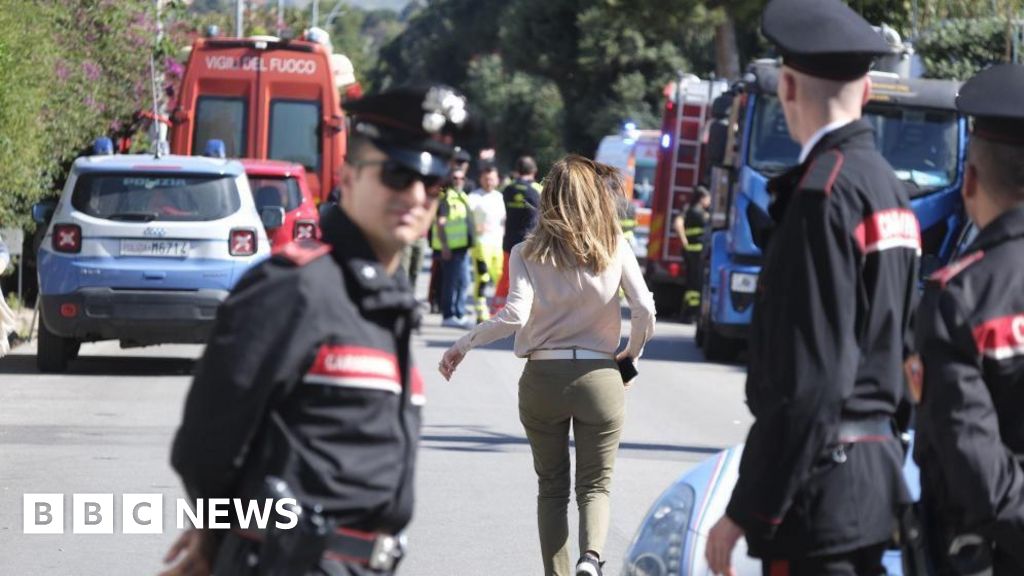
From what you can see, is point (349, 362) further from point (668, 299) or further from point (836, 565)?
point (668, 299)

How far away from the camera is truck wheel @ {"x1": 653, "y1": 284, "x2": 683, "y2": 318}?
26359 millimetres

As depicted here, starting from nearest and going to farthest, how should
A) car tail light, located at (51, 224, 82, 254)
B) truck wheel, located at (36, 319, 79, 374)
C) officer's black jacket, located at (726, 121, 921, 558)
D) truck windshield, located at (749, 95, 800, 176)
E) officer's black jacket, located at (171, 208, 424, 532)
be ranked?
officer's black jacket, located at (171, 208, 424, 532) < officer's black jacket, located at (726, 121, 921, 558) < car tail light, located at (51, 224, 82, 254) < truck wheel, located at (36, 319, 79, 374) < truck windshield, located at (749, 95, 800, 176)

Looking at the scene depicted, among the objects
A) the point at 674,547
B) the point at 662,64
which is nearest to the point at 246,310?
the point at 674,547

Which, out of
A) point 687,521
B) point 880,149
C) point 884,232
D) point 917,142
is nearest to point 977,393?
point 884,232

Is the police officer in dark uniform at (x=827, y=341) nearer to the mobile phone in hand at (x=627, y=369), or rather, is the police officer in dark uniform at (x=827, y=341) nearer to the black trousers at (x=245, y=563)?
the black trousers at (x=245, y=563)

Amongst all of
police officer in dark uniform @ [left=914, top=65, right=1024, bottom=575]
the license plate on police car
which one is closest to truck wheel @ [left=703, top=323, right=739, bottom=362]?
the license plate on police car

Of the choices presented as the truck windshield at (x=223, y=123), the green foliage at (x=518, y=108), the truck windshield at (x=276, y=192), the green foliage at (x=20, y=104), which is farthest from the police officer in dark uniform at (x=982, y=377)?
the green foliage at (x=518, y=108)

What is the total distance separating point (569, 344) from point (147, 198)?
860 centimetres

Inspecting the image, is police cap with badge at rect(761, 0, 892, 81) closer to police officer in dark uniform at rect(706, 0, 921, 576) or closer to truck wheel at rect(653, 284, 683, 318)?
police officer in dark uniform at rect(706, 0, 921, 576)

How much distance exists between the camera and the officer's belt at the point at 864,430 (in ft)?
12.7

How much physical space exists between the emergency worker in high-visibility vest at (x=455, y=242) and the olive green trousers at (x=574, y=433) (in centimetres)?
1354

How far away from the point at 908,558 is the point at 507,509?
18.7 feet

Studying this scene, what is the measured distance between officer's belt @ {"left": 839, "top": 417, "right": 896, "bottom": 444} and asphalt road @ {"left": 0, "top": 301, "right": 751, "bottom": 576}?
4257mm

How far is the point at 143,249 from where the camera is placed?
14961mm
